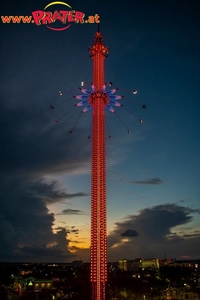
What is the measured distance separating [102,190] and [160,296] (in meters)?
26.9

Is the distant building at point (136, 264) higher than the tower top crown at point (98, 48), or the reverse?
the tower top crown at point (98, 48)

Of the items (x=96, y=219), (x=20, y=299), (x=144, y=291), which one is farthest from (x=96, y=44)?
(x=144, y=291)

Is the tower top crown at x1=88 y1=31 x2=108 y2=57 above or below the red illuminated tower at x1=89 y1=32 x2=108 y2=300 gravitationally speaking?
above

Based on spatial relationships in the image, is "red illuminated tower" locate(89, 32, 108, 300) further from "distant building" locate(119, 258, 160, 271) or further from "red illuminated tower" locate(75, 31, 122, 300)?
"distant building" locate(119, 258, 160, 271)

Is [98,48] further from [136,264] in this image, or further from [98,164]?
[136,264]

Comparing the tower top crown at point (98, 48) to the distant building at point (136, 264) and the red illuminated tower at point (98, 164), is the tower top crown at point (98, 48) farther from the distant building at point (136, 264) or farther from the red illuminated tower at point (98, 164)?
the distant building at point (136, 264)

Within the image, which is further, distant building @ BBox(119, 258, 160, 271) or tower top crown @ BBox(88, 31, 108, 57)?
distant building @ BBox(119, 258, 160, 271)

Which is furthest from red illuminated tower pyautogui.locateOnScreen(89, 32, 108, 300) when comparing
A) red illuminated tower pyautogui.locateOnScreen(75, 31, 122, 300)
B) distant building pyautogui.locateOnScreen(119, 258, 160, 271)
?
distant building pyautogui.locateOnScreen(119, 258, 160, 271)

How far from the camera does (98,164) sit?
22.5 metres

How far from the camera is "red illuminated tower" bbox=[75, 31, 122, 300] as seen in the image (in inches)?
836

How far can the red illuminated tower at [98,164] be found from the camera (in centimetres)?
2123

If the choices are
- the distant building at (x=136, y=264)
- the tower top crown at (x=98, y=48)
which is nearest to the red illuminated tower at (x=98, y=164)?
the tower top crown at (x=98, y=48)

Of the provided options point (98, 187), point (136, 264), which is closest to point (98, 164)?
point (98, 187)

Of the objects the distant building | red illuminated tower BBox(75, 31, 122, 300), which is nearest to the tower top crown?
red illuminated tower BBox(75, 31, 122, 300)
